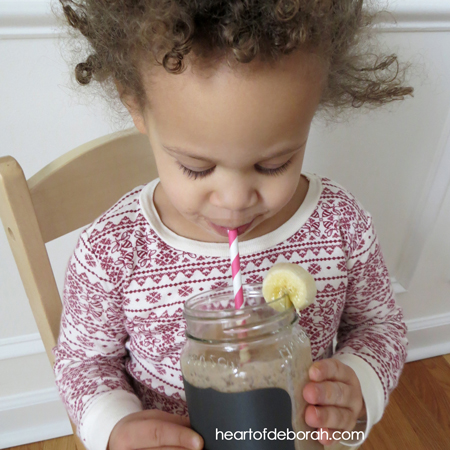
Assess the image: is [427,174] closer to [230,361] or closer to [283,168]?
[283,168]

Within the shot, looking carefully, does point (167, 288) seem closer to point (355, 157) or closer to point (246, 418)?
point (246, 418)

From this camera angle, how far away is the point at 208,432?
0.38 metres

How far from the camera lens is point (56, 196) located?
60 centimetres

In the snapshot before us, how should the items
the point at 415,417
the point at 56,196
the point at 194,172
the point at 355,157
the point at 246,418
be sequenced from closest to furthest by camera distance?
the point at 246,418, the point at 194,172, the point at 56,196, the point at 355,157, the point at 415,417

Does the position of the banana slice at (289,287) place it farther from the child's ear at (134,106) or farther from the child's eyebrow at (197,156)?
the child's ear at (134,106)

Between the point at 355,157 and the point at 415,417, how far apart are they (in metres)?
0.73

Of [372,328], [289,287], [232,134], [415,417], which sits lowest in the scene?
[415,417]

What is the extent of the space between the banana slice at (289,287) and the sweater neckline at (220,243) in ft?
0.65

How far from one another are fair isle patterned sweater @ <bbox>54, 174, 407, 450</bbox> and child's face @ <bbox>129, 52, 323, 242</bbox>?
108 millimetres

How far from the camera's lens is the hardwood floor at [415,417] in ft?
3.68

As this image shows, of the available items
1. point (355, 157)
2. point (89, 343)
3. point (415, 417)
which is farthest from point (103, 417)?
point (415, 417)

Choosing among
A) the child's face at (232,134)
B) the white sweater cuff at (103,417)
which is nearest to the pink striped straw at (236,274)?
the child's face at (232,134)

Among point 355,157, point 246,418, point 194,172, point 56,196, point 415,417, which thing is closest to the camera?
point 246,418

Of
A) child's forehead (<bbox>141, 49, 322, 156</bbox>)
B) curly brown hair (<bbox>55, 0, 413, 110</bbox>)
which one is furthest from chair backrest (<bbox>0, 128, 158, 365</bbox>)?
child's forehead (<bbox>141, 49, 322, 156</bbox>)
